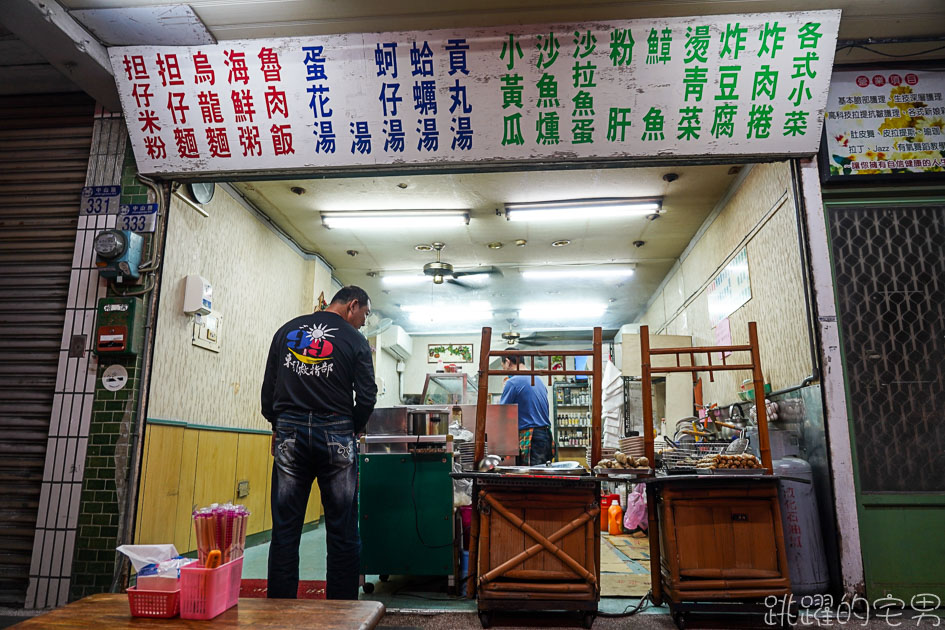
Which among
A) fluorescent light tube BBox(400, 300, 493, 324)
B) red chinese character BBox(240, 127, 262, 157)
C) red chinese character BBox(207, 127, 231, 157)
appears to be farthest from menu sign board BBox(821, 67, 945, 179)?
fluorescent light tube BBox(400, 300, 493, 324)

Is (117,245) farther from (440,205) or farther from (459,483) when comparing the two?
(440,205)

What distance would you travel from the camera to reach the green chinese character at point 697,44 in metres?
3.63

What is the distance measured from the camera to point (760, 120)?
3789mm

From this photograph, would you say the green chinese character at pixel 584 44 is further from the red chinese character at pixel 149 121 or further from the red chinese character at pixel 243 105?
the red chinese character at pixel 149 121

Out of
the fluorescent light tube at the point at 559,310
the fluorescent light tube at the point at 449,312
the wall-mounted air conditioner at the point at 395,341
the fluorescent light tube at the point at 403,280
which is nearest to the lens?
the fluorescent light tube at the point at 403,280

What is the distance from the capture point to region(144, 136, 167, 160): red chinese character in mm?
4035

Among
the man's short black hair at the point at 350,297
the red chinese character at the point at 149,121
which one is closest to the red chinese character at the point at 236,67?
the red chinese character at the point at 149,121

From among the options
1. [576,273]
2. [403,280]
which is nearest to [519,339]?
[576,273]

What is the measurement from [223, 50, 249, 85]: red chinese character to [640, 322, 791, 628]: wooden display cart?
3.68 metres

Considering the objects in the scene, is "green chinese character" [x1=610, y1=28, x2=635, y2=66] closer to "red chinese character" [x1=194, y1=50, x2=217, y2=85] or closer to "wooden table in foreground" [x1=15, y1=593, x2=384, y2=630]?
"red chinese character" [x1=194, y1=50, x2=217, y2=85]

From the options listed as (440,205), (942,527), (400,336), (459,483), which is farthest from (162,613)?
(400,336)

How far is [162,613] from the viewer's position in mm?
1616

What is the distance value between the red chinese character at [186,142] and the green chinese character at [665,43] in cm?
323

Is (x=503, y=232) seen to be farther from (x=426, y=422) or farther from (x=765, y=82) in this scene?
(x=765, y=82)
